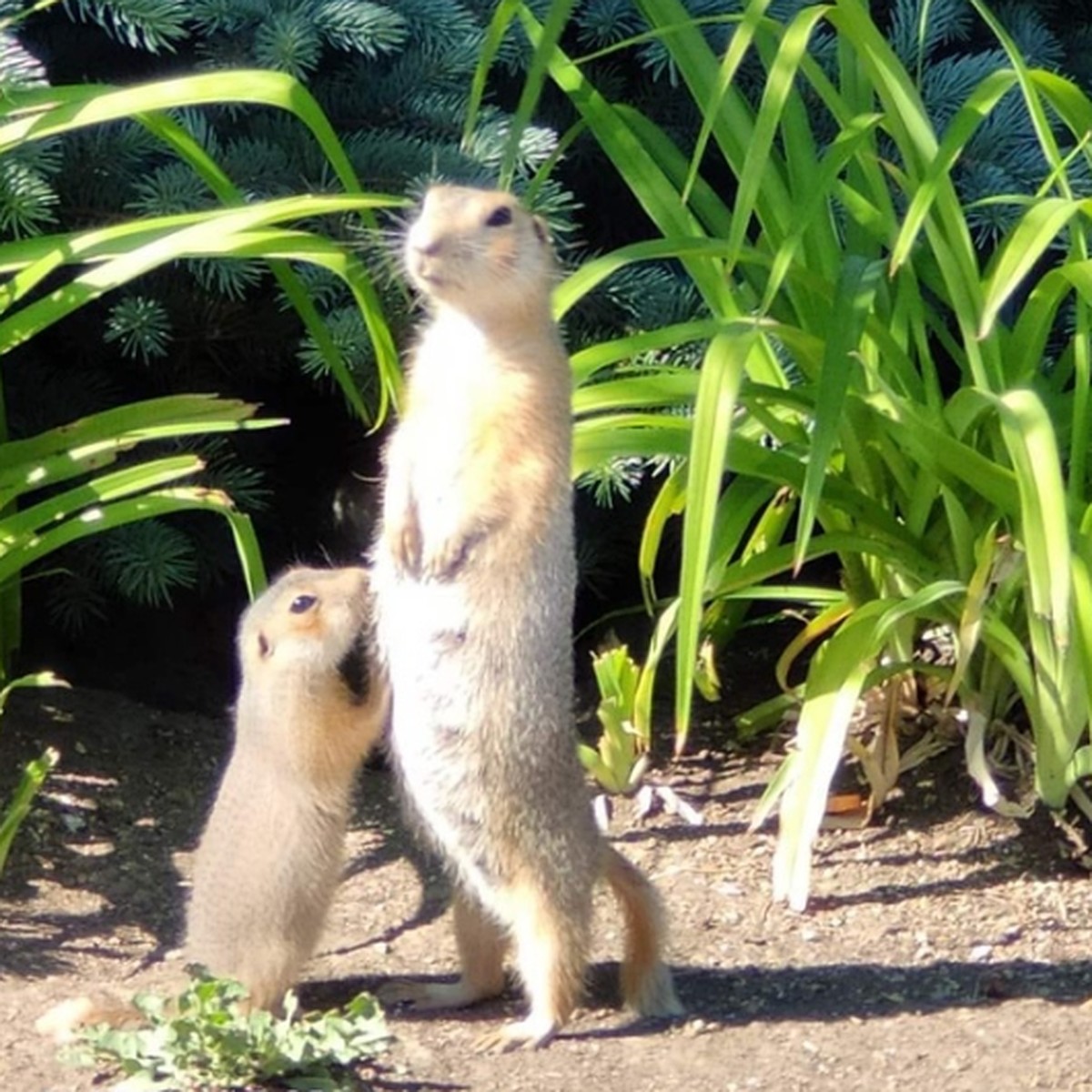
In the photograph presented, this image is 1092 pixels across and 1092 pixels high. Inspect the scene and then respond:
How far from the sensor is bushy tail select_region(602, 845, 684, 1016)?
12.2ft

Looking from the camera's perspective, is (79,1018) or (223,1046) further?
(79,1018)

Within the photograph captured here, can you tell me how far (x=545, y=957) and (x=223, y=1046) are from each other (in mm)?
559

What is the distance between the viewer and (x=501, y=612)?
11.6ft

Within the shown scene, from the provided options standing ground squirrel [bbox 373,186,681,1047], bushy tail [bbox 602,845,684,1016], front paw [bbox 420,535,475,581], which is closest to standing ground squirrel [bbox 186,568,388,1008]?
standing ground squirrel [bbox 373,186,681,1047]

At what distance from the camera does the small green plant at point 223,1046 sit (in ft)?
10.9

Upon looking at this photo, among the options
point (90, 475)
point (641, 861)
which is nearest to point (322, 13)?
point (90, 475)

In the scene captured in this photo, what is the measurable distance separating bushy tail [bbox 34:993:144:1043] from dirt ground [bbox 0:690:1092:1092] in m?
0.05

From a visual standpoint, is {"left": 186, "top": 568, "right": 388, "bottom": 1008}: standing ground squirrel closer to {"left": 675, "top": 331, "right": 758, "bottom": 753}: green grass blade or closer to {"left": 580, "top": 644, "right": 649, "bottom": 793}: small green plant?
{"left": 675, "top": 331, "right": 758, "bottom": 753}: green grass blade

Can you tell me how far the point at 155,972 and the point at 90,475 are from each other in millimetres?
1265

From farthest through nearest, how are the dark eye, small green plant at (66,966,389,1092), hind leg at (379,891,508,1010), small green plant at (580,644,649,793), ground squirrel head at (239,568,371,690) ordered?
1. small green plant at (580,644,649,793)
2. hind leg at (379,891,508,1010)
3. ground squirrel head at (239,568,371,690)
4. the dark eye
5. small green plant at (66,966,389,1092)

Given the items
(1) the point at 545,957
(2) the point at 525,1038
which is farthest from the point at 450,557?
(2) the point at 525,1038

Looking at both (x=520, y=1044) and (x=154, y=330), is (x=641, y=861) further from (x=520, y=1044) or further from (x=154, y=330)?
(x=154, y=330)

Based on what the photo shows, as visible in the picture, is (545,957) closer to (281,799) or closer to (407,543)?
(281,799)

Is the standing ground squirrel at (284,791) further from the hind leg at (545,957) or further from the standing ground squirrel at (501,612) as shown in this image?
the hind leg at (545,957)
